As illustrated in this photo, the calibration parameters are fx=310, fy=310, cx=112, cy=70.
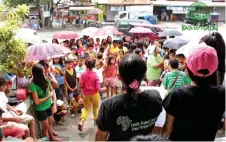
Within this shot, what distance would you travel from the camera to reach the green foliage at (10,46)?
4.73m

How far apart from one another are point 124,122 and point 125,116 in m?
0.05

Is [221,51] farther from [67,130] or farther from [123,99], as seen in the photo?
[67,130]

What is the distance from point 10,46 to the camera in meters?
4.82

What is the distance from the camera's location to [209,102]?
229cm

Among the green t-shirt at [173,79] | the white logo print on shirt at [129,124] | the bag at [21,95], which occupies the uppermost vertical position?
the white logo print on shirt at [129,124]

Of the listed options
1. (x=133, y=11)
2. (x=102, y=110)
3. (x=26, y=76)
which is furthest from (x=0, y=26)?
(x=133, y=11)

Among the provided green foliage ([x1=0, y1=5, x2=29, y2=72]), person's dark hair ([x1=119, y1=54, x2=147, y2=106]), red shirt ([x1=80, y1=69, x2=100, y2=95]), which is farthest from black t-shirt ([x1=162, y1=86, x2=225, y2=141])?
red shirt ([x1=80, y1=69, x2=100, y2=95])

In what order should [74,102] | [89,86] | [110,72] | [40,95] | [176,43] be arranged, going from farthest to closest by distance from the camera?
[176,43]
[110,72]
[74,102]
[89,86]
[40,95]

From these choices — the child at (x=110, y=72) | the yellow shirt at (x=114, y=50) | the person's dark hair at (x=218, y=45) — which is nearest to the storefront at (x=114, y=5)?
the yellow shirt at (x=114, y=50)

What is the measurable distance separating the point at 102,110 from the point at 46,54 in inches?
151

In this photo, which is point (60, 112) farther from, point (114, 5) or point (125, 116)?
point (114, 5)

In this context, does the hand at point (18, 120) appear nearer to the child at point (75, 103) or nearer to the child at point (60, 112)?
the child at point (60, 112)

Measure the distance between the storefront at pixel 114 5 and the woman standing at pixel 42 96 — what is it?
1064 inches

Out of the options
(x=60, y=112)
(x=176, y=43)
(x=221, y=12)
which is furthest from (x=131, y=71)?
(x=221, y=12)
